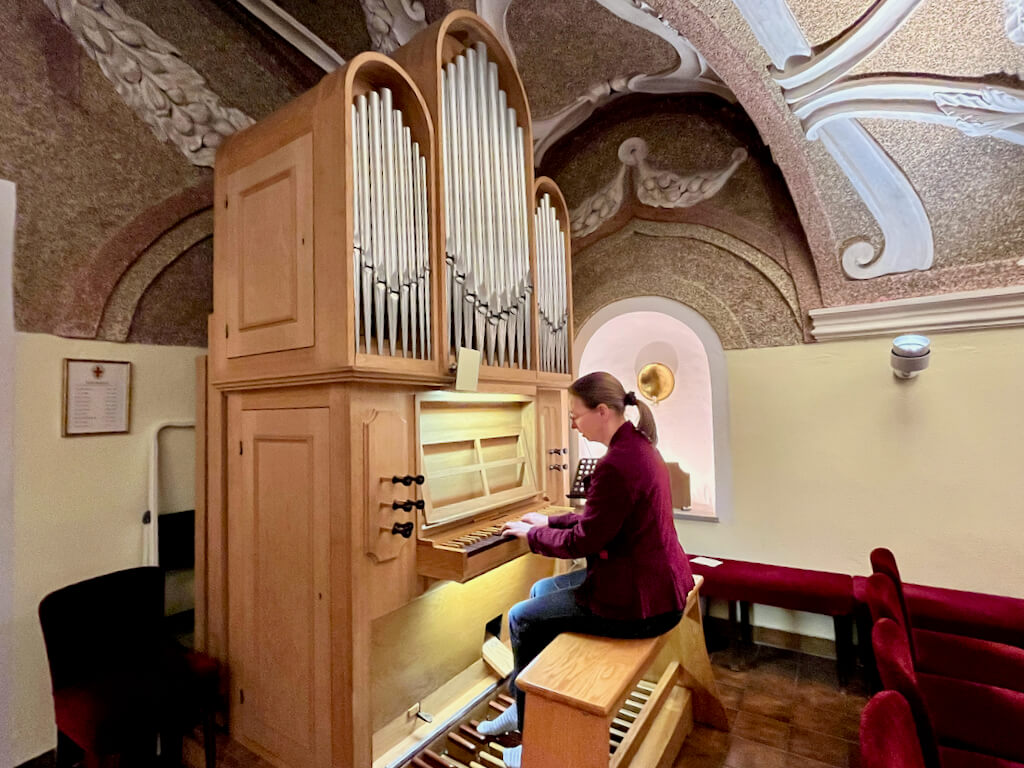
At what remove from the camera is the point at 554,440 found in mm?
3441

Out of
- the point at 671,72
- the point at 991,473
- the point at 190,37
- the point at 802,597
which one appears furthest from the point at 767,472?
the point at 190,37

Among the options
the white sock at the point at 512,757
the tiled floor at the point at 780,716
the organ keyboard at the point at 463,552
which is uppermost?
the organ keyboard at the point at 463,552

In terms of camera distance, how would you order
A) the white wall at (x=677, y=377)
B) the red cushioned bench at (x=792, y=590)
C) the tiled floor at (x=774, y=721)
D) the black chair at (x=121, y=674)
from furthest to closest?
1. the white wall at (x=677, y=377)
2. the red cushioned bench at (x=792, y=590)
3. the tiled floor at (x=774, y=721)
4. the black chair at (x=121, y=674)

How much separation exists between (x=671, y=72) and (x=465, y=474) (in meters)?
3.00

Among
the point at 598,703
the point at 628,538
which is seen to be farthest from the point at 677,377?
the point at 598,703

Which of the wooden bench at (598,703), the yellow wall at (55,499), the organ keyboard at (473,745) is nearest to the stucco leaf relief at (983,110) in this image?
the wooden bench at (598,703)

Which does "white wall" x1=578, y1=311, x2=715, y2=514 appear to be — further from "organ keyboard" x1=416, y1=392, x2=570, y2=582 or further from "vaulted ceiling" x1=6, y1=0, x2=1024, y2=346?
"organ keyboard" x1=416, y1=392, x2=570, y2=582

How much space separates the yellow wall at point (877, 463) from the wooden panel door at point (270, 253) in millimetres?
2925

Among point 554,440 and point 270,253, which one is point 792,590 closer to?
point 554,440

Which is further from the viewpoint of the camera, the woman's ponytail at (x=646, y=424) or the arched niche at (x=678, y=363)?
the arched niche at (x=678, y=363)

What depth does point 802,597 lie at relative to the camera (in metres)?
2.96

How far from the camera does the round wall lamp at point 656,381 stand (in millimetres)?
4352

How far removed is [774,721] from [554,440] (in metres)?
1.89

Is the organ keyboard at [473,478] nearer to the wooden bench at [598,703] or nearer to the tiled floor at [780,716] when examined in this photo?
the wooden bench at [598,703]
